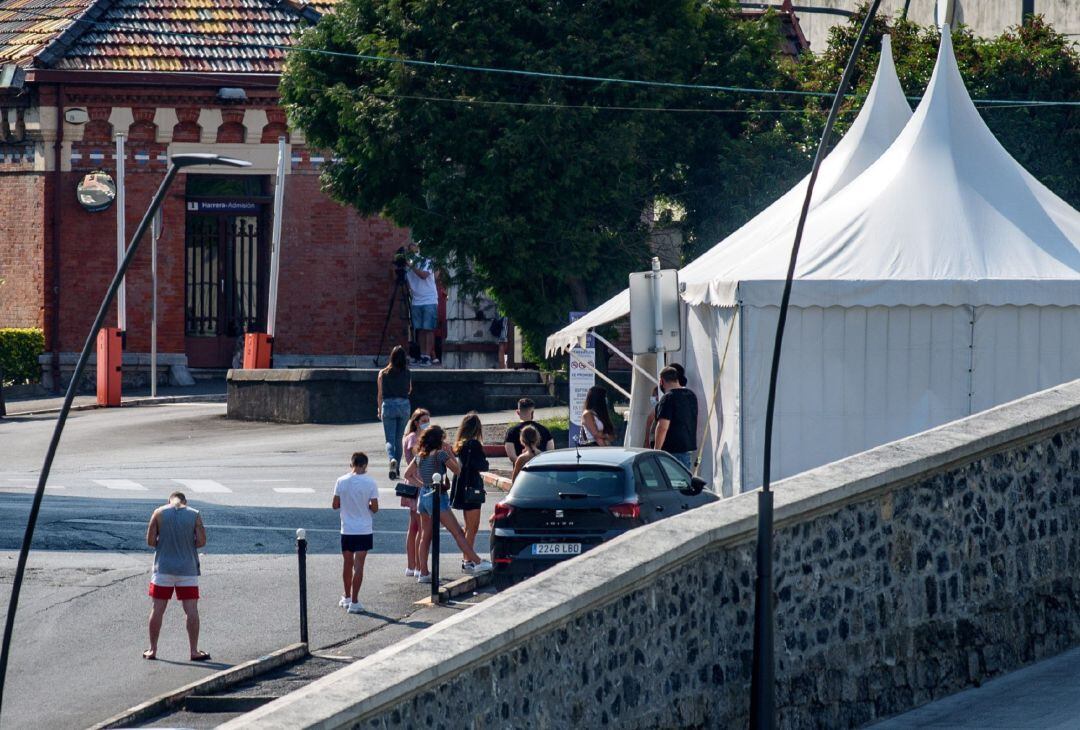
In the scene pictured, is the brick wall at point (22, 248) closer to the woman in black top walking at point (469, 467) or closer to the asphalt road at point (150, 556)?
the asphalt road at point (150, 556)

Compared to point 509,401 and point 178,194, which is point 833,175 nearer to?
point 509,401

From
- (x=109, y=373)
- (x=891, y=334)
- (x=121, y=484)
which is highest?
(x=891, y=334)

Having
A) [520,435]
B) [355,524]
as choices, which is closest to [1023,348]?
[520,435]

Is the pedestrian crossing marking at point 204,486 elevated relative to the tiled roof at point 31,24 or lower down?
lower down

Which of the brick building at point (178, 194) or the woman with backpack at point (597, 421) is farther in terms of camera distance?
the brick building at point (178, 194)

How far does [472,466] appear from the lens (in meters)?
17.1

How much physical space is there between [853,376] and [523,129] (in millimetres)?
9674

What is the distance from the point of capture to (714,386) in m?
19.7

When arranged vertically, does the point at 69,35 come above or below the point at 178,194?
above

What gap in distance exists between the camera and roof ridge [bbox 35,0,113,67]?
34.4 metres

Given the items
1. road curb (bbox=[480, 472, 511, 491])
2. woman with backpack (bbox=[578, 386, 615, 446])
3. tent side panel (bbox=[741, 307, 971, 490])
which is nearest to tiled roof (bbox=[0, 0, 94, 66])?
road curb (bbox=[480, 472, 511, 491])

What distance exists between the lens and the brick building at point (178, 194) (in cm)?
3459

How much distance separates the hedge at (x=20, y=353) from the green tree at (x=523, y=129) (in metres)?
8.85

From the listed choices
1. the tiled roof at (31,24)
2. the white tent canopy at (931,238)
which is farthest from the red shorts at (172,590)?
the tiled roof at (31,24)
